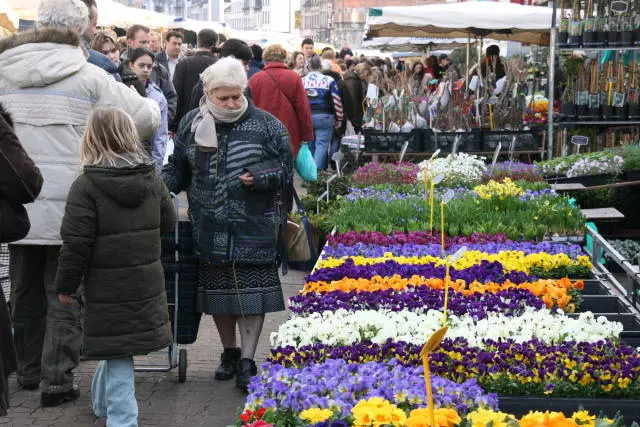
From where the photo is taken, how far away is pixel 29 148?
6113 mm

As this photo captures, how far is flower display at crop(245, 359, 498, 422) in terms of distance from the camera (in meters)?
4.12

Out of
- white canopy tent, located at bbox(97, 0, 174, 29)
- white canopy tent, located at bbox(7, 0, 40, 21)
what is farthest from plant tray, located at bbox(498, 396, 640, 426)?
white canopy tent, located at bbox(97, 0, 174, 29)

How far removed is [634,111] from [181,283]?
823 centimetres

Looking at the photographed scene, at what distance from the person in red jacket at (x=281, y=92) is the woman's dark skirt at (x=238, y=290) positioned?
440 centimetres

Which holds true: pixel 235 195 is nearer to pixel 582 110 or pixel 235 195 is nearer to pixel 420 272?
pixel 420 272

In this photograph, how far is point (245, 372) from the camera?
6.50 m

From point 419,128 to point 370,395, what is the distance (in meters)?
10.8

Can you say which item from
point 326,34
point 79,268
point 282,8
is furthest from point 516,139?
point 282,8

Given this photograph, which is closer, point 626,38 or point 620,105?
point 626,38

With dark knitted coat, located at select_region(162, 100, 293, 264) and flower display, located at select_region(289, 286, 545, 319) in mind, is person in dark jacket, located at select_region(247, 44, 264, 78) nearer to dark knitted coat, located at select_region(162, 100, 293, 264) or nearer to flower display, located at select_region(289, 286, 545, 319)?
dark knitted coat, located at select_region(162, 100, 293, 264)

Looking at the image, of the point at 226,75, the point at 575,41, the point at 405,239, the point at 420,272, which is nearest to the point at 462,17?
the point at 575,41

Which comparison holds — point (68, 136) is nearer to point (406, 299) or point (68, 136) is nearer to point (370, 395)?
point (406, 299)

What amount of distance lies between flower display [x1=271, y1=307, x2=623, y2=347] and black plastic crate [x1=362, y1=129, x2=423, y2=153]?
9.18m

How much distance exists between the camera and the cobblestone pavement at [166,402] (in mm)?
5914
